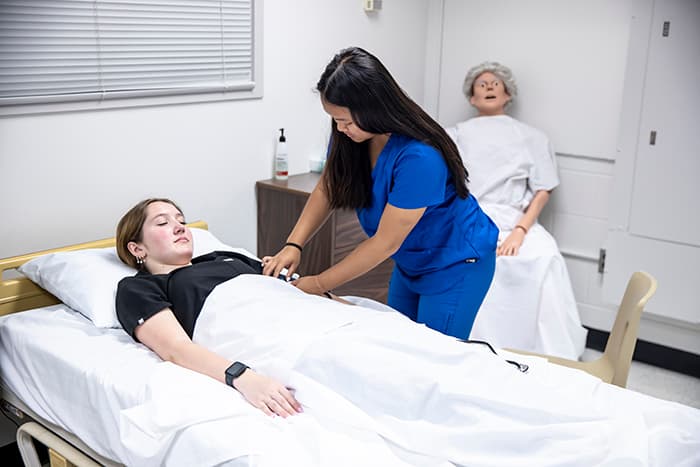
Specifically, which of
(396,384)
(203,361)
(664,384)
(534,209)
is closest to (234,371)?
(203,361)

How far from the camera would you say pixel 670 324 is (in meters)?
3.43

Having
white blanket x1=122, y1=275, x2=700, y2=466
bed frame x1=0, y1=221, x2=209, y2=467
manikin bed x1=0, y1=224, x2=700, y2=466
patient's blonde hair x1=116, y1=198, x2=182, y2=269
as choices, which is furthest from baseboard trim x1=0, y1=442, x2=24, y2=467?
white blanket x1=122, y1=275, x2=700, y2=466

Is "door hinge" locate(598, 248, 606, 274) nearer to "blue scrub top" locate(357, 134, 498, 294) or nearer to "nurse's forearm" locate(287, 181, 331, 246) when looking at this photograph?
"blue scrub top" locate(357, 134, 498, 294)

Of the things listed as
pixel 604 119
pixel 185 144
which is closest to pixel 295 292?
pixel 185 144

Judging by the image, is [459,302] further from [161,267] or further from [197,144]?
[197,144]

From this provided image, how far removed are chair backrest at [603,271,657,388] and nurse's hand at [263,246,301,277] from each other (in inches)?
38.1

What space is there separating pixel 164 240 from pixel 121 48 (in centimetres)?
81

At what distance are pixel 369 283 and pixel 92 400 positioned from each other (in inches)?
64.8

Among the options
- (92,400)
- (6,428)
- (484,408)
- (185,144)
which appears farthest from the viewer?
(185,144)

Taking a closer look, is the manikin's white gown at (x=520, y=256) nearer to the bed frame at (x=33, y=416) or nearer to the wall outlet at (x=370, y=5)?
the wall outlet at (x=370, y=5)

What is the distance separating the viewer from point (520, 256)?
125 inches

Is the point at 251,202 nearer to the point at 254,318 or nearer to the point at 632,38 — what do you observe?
the point at 254,318

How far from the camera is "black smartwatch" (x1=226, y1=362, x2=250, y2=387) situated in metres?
1.73

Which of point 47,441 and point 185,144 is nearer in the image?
point 47,441
